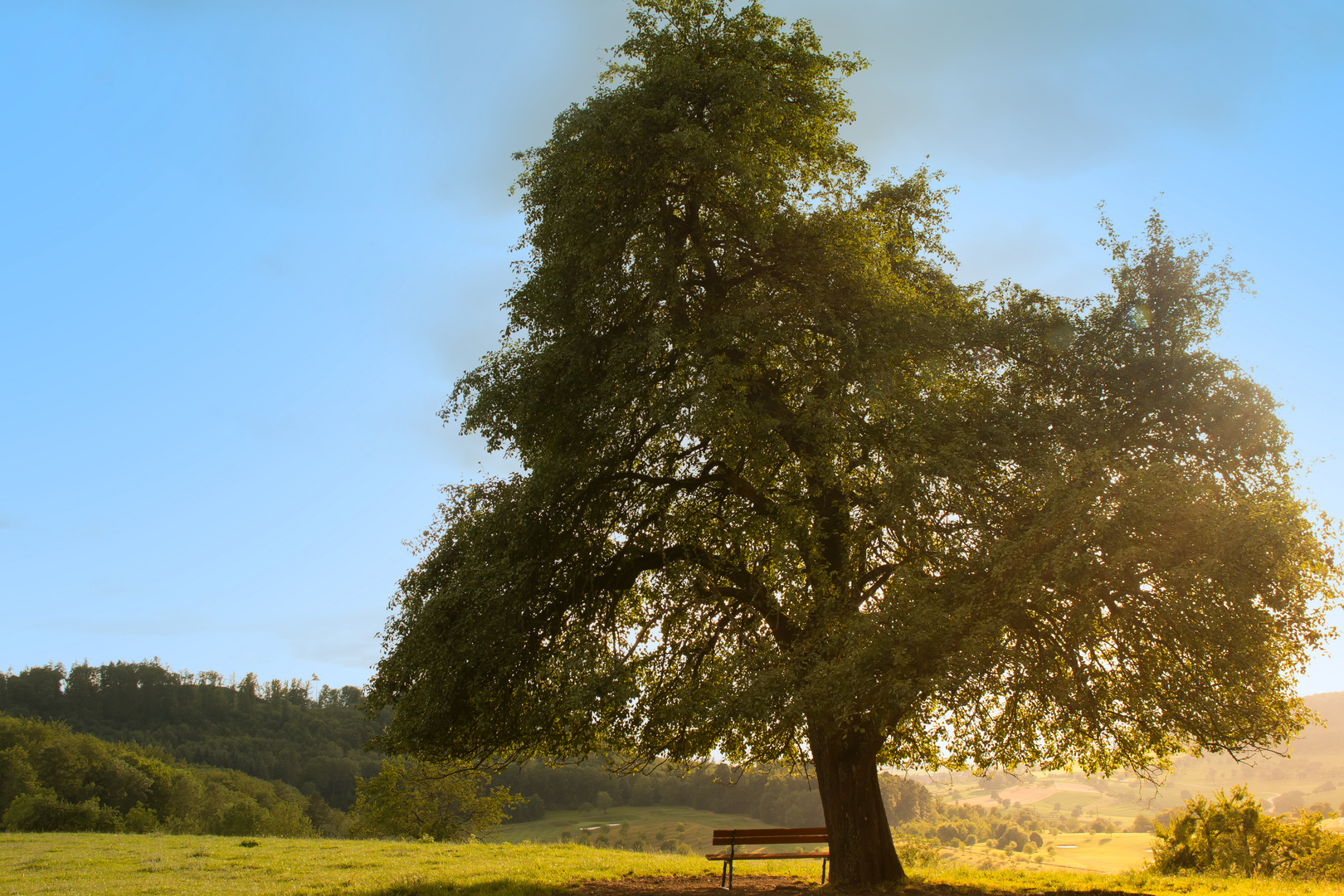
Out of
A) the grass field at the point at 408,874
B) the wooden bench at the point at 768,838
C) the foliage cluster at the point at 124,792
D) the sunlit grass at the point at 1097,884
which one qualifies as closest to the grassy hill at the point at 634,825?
the foliage cluster at the point at 124,792

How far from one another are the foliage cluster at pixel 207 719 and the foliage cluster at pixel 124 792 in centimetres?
1649

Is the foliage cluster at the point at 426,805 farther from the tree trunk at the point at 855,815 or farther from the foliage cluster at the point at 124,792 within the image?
the tree trunk at the point at 855,815

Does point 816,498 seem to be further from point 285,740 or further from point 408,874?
point 285,740

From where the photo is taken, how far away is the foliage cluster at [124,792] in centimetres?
6003

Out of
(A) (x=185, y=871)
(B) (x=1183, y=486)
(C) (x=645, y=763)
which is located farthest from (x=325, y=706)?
(B) (x=1183, y=486)

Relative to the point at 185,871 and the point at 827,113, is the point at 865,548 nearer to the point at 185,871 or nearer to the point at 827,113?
the point at 827,113

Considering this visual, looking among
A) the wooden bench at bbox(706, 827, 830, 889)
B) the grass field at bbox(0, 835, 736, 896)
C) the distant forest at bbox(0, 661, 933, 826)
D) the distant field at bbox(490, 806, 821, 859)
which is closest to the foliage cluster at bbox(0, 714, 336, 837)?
the distant forest at bbox(0, 661, 933, 826)

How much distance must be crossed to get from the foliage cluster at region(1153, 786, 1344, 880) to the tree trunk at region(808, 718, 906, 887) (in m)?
14.3

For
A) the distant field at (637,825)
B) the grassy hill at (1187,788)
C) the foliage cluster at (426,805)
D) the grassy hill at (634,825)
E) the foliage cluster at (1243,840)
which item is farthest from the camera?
the grassy hill at (1187,788)

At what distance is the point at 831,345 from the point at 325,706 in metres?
136

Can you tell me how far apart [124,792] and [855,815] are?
84.4 m

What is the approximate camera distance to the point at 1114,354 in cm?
1532

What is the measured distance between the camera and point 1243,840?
23.2 meters

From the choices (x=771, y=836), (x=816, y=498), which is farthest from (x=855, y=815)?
(x=816, y=498)
